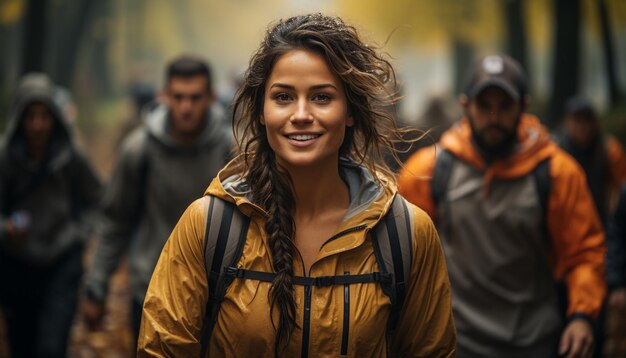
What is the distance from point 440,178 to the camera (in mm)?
5547

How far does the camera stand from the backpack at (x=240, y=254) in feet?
11.1

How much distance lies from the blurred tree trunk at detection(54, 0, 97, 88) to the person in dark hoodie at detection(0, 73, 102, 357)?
10.6m

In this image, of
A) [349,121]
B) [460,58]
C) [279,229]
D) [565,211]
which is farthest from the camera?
[460,58]

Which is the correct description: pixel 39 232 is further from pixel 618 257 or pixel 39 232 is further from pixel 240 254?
pixel 240 254

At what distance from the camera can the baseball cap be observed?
564 cm

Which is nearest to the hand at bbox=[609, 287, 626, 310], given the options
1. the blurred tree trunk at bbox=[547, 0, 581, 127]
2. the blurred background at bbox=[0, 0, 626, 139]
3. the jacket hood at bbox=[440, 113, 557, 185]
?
the jacket hood at bbox=[440, 113, 557, 185]

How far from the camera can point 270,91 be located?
3.45m

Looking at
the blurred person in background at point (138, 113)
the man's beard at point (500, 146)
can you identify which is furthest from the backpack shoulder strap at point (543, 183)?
the blurred person in background at point (138, 113)

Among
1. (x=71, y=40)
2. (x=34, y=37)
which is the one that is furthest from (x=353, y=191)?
(x=71, y=40)

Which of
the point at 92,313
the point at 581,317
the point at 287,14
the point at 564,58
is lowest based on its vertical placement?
the point at 92,313

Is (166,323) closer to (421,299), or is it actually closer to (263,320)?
(263,320)

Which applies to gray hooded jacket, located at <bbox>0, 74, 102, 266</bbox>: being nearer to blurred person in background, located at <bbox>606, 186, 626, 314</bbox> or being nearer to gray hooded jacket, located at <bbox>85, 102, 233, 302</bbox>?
gray hooded jacket, located at <bbox>85, 102, 233, 302</bbox>

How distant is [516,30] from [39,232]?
1116 centimetres

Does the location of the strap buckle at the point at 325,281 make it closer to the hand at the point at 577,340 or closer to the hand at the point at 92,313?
the hand at the point at 577,340
